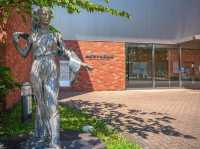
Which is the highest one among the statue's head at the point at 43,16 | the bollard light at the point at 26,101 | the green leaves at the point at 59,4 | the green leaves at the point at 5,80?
the green leaves at the point at 59,4

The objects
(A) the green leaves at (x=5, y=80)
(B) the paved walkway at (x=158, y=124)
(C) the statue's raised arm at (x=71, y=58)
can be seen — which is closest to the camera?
(C) the statue's raised arm at (x=71, y=58)

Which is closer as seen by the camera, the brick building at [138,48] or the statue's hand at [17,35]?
the statue's hand at [17,35]

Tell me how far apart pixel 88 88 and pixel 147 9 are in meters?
6.85

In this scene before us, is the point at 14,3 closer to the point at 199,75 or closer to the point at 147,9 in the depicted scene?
the point at 147,9

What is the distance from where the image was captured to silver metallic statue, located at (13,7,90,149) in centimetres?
589

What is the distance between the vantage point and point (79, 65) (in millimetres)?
6086

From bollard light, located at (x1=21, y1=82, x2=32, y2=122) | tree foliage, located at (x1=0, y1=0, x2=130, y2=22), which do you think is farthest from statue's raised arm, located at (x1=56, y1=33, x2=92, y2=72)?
bollard light, located at (x1=21, y1=82, x2=32, y2=122)

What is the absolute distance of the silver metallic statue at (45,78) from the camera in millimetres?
5891

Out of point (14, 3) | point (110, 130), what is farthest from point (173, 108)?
point (14, 3)

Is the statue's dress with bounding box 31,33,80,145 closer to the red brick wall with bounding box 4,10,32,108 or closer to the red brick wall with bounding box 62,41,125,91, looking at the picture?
the red brick wall with bounding box 4,10,32,108

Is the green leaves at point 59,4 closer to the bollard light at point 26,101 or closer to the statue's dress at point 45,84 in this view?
the statue's dress at point 45,84

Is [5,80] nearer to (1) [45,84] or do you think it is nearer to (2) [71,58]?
(1) [45,84]

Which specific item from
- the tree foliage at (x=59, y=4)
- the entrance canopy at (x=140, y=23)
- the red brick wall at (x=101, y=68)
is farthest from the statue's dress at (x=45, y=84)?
the entrance canopy at (x=140, y=23)

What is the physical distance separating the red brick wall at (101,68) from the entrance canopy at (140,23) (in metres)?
0.46
